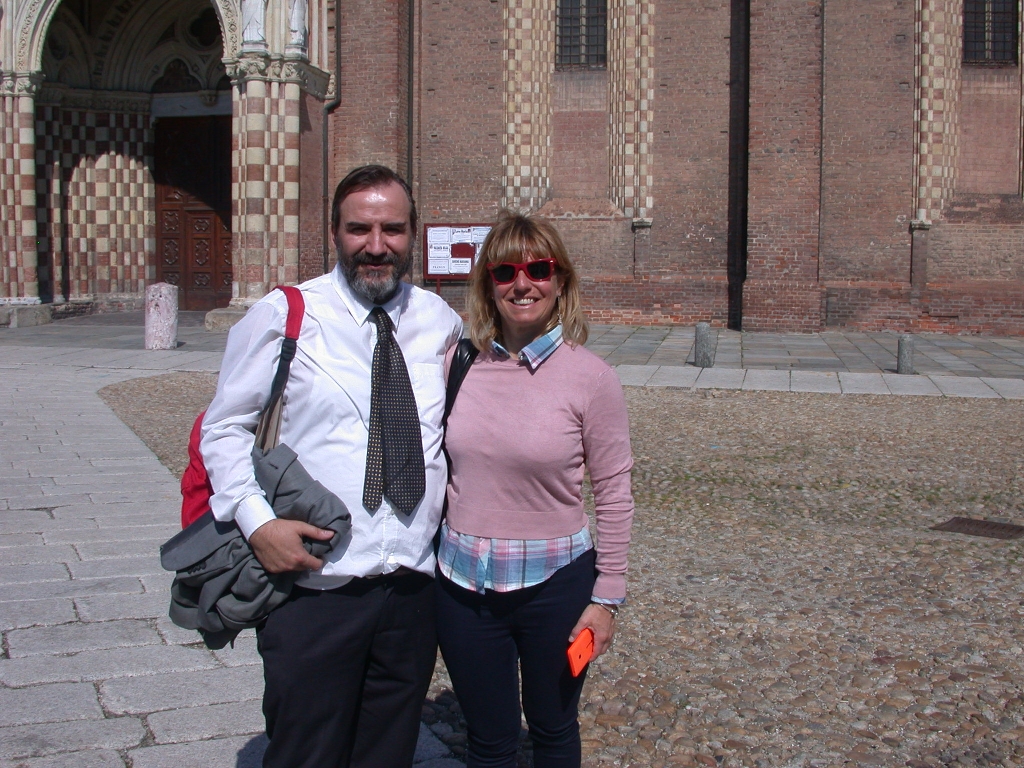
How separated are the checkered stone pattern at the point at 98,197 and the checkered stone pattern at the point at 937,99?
1479 centimetres

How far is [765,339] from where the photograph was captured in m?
17.1

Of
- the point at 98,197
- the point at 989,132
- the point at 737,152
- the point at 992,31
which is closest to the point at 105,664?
the point at 737,152

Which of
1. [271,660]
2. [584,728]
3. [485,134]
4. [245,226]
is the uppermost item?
[485,134]

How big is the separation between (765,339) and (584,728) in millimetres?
14344

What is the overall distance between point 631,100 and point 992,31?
6670 millimetres

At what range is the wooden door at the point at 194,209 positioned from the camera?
818 inches

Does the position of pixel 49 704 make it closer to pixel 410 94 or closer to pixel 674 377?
Answer: pixel 674 377

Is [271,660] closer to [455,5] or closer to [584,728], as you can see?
[584,728]

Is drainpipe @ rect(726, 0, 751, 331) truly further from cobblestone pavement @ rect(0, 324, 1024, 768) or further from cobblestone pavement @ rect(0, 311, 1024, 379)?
cobblestone pavement @ rect(0, 324, 1024, 768)

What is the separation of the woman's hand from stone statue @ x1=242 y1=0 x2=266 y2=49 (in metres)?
16.4

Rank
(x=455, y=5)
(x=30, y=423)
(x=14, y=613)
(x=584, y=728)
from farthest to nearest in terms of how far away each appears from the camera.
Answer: (x=455, y=5) → (x=30, y=423) → (x=14, y=613) → (x=584, y=728)

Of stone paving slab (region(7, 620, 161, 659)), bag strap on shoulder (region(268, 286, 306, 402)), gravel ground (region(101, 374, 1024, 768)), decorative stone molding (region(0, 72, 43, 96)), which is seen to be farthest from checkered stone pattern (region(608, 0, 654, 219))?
bag strap on shoulder (region(268, 286, 306, 402))

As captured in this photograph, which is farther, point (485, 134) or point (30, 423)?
point (485, 134)

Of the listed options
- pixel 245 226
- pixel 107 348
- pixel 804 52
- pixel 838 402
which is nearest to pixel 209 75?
pixel 245 226
